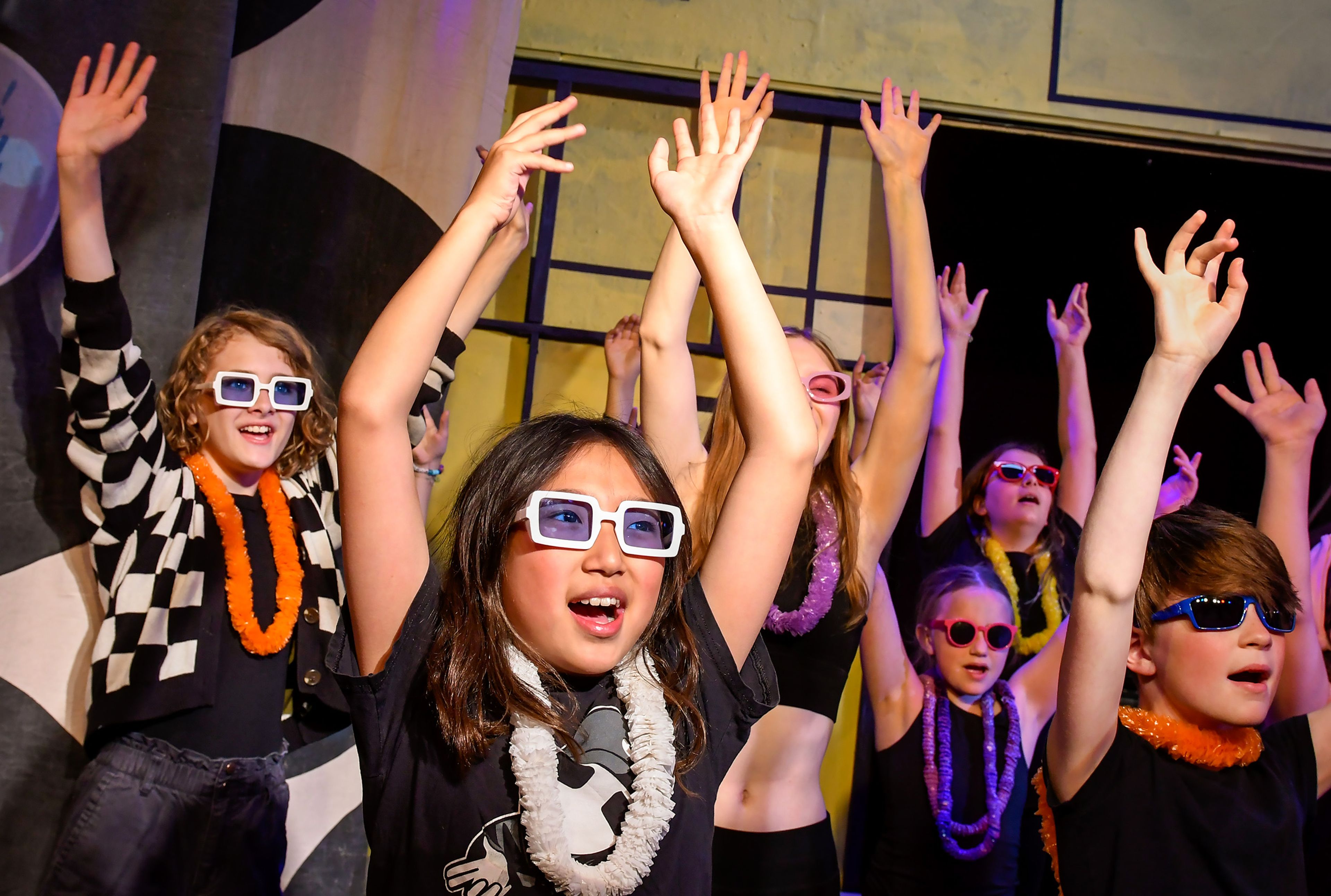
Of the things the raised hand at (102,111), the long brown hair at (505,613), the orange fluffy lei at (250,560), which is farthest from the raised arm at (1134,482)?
the raised hand at (102,111)

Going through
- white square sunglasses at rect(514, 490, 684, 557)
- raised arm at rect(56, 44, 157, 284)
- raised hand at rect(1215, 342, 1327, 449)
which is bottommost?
white square sunglasses at rect(514, 490, 684, 557)

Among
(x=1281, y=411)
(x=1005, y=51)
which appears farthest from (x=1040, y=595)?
(x=1005, y=51)

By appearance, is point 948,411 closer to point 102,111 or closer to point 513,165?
point 513,165

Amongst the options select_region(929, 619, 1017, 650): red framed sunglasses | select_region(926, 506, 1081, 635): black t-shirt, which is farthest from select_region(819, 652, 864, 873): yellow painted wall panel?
select_region(929, 619, 1017, 650): red framed sunglasses

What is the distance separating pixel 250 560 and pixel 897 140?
5.68 ft

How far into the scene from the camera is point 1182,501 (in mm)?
3248

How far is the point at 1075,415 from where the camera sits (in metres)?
3.05

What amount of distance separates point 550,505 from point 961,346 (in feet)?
7.12

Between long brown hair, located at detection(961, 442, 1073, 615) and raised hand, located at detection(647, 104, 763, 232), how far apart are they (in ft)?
6.77

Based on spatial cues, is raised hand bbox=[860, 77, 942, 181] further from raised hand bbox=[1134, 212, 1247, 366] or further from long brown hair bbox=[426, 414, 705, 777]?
long brown hair bbox=[426, 414, 705, 777]

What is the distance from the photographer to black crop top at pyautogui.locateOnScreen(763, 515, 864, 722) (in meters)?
2.12

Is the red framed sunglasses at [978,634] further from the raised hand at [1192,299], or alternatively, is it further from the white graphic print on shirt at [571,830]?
the white graphic print on shirt at [571,830]

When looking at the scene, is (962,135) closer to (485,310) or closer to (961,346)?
(961,346)

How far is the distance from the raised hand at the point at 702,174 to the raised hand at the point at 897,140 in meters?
0.89
